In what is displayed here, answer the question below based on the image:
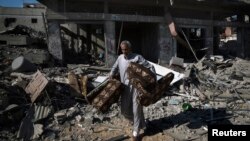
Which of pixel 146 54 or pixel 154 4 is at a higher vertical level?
pixel 154 4

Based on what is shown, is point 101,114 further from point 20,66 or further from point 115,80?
point 20,66

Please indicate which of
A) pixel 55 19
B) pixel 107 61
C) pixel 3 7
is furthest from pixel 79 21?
pixel 3 7

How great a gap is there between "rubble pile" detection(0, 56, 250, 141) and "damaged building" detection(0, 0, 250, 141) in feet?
0.07

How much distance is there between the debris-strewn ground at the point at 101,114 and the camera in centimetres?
516

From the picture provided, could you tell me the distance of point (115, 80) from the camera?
4867mm

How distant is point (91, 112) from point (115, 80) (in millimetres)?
1735

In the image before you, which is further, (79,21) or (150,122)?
(79,21)

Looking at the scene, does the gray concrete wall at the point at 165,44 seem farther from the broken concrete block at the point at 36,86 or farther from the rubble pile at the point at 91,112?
the broken concrete block at the point at 36,86

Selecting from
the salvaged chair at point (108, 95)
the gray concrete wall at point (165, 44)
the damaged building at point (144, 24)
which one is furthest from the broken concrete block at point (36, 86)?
the gray concrete wall at point (165, 44)

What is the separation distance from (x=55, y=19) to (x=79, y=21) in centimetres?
114

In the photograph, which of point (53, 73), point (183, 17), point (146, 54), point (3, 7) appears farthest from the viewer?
point (3, 7)

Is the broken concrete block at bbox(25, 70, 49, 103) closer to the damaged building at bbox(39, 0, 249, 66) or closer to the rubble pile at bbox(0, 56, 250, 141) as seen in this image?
the rubble pile at bbox(0, 56, 250, 141)

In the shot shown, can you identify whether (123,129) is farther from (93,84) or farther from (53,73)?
(53,73)

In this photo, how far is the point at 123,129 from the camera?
5.41 meters
